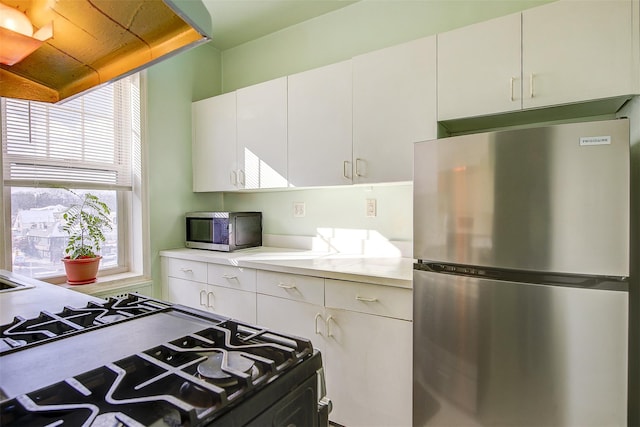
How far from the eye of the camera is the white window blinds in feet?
6.21

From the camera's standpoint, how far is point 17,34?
763mm

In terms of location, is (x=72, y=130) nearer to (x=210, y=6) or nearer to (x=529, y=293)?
(x=210, y=6)

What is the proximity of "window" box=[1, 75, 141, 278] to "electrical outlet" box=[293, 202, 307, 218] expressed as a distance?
1.19 m

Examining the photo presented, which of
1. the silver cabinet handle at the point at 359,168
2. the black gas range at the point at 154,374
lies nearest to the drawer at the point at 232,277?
the silver cabinet handle at the point at 359,168

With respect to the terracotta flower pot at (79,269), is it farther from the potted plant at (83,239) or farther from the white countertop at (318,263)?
the white countertop at (318,263)

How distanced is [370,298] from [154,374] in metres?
Answer: 1.16

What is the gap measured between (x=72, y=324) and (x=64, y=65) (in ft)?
2.48

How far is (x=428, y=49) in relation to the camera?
5.54 feet

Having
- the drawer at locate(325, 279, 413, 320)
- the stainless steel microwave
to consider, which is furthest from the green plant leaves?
the drawer at locate(325, 279, 413, 320)

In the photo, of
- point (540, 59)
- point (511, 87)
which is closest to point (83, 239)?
point (511, 87)

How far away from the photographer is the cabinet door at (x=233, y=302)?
205cm

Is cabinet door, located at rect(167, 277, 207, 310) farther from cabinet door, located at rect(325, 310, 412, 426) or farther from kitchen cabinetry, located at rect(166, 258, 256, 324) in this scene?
cabinet door, located at rect(325, 310, 412, 426)

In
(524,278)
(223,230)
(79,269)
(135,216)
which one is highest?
(135,216)

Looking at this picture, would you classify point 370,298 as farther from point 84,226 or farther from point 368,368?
point 84,226
